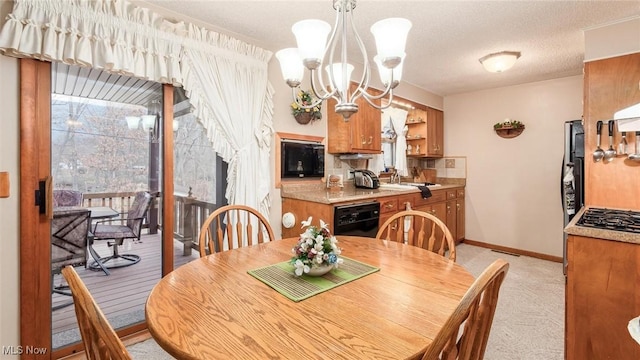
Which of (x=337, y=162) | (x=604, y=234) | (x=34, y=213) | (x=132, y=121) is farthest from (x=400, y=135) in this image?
(x=34, y=213)

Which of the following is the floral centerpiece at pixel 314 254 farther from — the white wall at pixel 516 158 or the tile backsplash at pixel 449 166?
the tile backsplash at pixel 449 166

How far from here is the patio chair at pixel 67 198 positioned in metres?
1.85

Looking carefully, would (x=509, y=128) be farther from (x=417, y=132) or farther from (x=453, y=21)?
(x=453, y=21)

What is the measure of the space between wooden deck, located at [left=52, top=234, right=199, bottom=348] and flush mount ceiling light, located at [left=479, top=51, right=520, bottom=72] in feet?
11.2

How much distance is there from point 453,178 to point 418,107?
1.31 meters

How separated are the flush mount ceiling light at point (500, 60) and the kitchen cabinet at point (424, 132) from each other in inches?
51.3

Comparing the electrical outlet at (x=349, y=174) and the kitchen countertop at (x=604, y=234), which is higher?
the electrical outlet at (x=349, y=174)

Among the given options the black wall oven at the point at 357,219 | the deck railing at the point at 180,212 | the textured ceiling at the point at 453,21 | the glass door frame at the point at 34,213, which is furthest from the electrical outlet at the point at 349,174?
the glass door frame at the point at 34,213

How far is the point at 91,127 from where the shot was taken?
6.43 feet

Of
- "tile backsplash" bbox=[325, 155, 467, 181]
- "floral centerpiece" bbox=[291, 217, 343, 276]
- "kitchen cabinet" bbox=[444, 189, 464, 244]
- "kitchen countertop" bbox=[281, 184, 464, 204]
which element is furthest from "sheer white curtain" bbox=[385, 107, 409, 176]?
"floral centerpiece" bbox=[291, 217, 343, 276]

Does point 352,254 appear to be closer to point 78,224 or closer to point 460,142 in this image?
point 78,224

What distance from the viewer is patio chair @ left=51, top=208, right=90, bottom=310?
1.86 metres

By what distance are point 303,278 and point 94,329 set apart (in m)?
0.70

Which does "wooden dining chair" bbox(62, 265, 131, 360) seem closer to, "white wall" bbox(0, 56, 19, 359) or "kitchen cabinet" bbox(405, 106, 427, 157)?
"white wall" bbox(0, 56, 19, 359)
